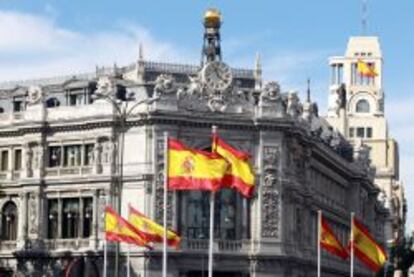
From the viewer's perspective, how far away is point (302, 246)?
410 ft

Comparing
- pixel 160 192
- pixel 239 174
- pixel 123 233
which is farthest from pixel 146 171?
pixel 239 174

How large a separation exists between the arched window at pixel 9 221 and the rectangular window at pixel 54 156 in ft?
16.7

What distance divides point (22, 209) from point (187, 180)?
4413cm

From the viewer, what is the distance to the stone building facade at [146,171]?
115125mm

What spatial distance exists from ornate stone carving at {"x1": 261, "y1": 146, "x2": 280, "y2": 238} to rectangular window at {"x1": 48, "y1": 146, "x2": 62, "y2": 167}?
54.9ft

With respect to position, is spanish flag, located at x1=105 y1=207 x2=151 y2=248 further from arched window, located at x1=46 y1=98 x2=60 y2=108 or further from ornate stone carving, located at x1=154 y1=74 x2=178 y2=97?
arched window, located at x1=46 y1=98 x2=60 y2=108

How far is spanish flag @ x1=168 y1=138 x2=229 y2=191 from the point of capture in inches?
3071

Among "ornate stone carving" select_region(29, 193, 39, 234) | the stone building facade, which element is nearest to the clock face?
the stone building facade

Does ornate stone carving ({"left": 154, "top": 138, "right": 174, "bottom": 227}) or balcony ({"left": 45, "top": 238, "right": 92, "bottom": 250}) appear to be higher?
ornate stone carving ({"left": 154, "top": 138, "right": 174, "bottom": 227})

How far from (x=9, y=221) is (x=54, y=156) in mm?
6699

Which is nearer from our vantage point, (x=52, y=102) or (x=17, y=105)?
(x=52, y=102)

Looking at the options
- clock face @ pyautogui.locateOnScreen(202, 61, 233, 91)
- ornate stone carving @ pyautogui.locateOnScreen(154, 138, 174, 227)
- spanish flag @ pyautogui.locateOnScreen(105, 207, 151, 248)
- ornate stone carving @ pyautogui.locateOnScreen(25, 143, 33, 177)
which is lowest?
spanish flag @ pyautogui.locateOnScreen(105, 207, 151, 248)

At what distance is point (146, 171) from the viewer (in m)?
115

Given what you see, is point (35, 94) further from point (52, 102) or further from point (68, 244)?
point (68, 244)
